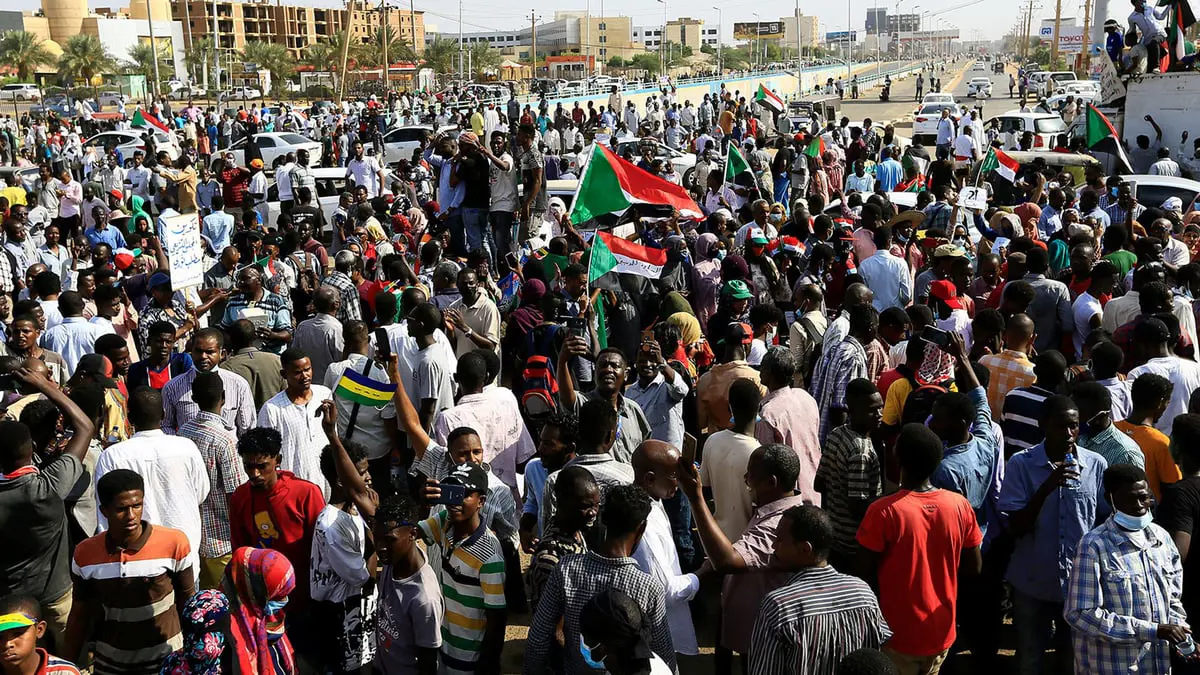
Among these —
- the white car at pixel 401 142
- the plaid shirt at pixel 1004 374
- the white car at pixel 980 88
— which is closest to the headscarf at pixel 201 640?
the plaid shirt at pixel 1004 374

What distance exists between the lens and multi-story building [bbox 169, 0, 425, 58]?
11881 cm

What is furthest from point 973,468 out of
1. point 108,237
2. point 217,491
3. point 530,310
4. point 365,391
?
point 108,237

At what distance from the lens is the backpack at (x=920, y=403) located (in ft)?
17.6

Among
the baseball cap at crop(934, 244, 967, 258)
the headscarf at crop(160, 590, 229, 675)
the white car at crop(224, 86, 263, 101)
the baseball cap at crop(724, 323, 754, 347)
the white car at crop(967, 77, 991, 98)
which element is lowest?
the headscarf at crop(160, 590, 229, 675)

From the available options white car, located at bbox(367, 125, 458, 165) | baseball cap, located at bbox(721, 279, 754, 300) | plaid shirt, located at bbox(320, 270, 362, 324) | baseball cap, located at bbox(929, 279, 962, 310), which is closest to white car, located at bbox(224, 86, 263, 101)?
white car, located at bbox(367, 125, 458, 165)

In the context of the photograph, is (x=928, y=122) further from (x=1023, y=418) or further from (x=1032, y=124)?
(x=1023, y=418)

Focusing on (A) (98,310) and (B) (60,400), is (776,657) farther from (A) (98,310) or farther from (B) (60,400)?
(A) (98,310)

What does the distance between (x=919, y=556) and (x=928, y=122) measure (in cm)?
3119

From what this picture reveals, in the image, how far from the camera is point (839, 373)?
19.9 feet

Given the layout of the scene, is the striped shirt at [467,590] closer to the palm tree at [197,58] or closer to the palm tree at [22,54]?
the palm tree at [197,58]

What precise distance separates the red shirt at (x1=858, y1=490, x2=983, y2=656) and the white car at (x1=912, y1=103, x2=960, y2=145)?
90.2 feet

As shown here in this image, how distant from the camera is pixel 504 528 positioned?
15.3 feet

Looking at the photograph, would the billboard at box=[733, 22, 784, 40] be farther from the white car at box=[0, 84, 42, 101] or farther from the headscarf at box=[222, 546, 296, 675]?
the headscarf at box=[222, 546, 296, 675]

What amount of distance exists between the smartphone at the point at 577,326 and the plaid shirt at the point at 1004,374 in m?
2.39
